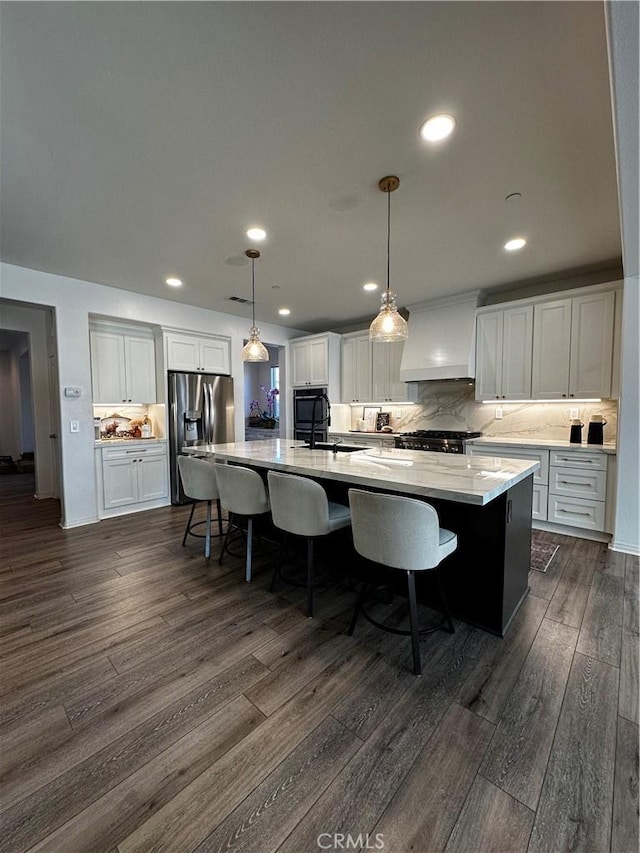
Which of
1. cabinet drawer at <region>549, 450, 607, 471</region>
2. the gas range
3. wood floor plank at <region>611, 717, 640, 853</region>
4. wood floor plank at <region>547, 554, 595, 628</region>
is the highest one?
the gas range

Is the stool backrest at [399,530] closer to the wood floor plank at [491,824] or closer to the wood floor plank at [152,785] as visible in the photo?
the wood floor plank at [491,824]

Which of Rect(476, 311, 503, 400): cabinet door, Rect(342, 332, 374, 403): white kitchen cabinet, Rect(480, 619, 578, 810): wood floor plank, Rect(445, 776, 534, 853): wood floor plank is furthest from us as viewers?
Rect(342, 332, 374, 403): white kitchen cabinet

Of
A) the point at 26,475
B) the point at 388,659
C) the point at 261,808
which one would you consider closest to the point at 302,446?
the point at 388,659

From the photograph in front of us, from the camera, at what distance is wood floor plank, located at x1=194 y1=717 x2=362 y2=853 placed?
1.04 m

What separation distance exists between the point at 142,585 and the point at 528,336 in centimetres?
446

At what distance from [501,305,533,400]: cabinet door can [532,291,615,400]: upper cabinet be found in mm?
64

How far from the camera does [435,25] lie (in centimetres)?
127

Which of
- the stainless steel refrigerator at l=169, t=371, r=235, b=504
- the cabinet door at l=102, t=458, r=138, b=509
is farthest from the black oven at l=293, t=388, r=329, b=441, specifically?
the cabinet door at l=102, t=458, r=138, b=509

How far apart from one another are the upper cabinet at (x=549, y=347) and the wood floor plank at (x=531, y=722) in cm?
263

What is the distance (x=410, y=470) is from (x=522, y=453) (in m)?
2.34

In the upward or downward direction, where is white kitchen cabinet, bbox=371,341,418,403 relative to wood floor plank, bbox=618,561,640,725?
upward

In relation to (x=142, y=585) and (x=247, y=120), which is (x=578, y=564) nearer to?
(x=142, y=585)

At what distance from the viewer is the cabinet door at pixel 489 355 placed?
4.06m

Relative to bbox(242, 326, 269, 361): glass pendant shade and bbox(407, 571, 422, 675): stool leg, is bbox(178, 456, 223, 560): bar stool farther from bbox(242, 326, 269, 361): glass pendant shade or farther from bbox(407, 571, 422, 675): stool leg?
bbox(407, 571, 422, 675): stool leg
